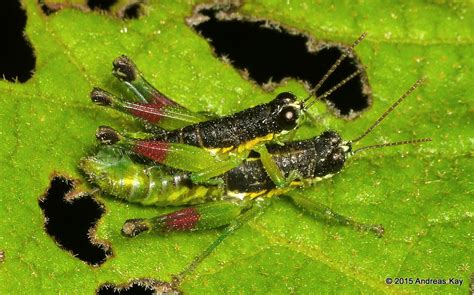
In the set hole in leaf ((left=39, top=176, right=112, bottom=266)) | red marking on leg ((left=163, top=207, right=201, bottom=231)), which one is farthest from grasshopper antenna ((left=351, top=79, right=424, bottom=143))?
hole in leaf ((left=39, top=176, right=112, bottom=266))

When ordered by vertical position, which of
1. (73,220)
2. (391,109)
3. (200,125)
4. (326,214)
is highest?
(391,109)

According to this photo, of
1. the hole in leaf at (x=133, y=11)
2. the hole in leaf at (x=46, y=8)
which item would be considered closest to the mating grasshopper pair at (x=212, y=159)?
the hole in leaf at (x=133, y=11)

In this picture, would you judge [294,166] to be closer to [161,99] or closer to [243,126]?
[243,126]

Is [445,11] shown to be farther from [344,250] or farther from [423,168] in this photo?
[344,250]

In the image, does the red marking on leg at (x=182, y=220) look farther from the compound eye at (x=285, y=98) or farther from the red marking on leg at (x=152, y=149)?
the compound eye at (x=285, y=98)

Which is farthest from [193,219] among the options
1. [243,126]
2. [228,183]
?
[243,126]
